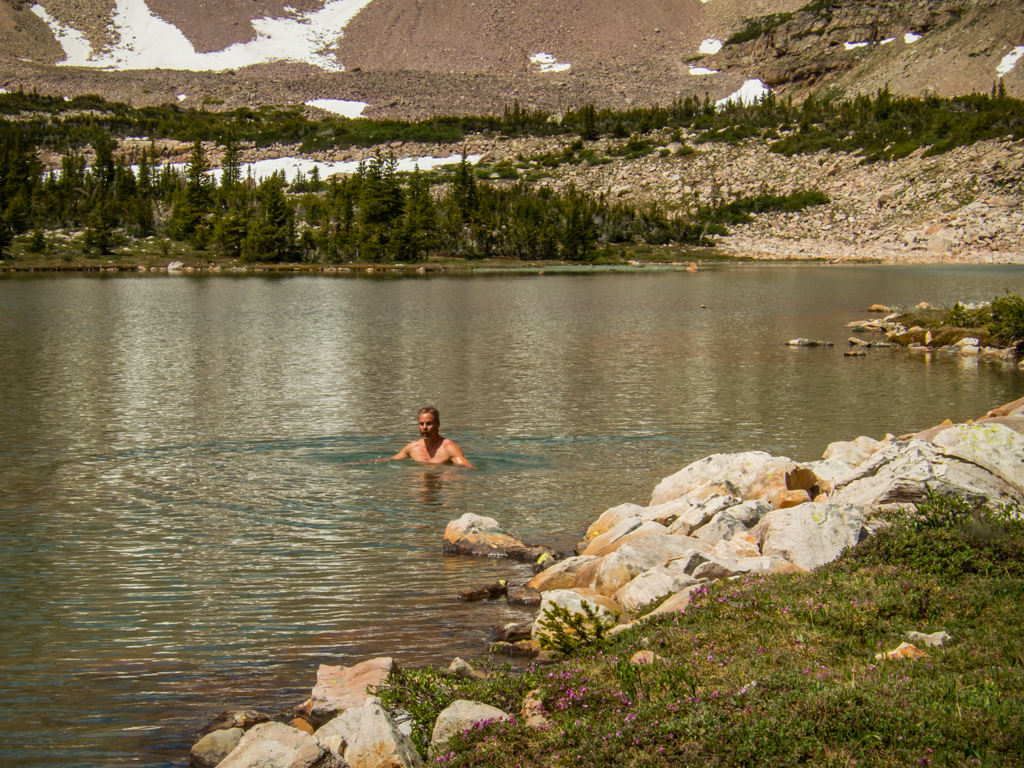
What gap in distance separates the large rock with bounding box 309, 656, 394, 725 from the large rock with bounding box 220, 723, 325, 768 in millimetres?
772

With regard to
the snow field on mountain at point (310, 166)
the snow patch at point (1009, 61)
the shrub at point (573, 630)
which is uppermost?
the snow patch at point (1009, 61)

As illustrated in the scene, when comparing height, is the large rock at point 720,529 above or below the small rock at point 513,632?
above

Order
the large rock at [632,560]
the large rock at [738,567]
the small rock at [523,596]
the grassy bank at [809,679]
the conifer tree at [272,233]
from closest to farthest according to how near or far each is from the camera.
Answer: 1. the grassy bank at [809,679]
2. the large rock at [738,567]
3. the large rock at [632,560]
4. the small rock at [523,596]
5. the conifer tree at [272,233]

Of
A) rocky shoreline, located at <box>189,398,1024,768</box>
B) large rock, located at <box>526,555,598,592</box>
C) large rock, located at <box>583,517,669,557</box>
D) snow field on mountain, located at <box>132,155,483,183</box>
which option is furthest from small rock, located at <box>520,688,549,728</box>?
snow field on mountain, located at <box>132,155,483,183</box>

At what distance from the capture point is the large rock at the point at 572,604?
24.5 feet

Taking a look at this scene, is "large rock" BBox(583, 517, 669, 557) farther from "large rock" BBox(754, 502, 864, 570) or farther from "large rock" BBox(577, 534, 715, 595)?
"large rock" BBox(754, 502, 864, 570)

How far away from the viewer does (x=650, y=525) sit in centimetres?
1016

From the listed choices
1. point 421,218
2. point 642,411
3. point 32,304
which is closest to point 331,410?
point 642,411

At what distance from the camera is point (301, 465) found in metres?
15.4

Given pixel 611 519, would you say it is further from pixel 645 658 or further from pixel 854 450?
pixel 645 658

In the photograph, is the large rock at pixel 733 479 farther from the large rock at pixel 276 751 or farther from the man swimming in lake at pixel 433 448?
the large rock at pixel 276 751

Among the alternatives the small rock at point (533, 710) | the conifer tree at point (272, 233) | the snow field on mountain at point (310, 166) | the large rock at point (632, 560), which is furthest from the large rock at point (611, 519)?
the snow field on mountain at point (310, 166)

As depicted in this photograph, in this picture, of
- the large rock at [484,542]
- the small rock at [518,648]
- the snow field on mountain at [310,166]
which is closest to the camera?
the small rock at [518,648]

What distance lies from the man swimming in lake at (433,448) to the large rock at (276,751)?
32.3 feet
